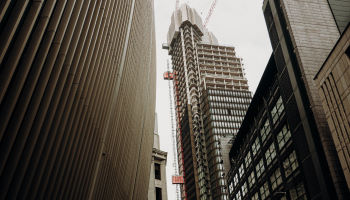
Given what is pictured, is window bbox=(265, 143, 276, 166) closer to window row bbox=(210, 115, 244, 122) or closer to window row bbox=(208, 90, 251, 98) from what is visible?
window row bbox=(210, 115, 244, 122)

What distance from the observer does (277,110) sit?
3909 centimetres

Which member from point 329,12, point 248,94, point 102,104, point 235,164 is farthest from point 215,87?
point 102,104

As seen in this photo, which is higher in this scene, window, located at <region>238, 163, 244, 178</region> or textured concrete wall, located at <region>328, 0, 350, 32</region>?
textured concrete wall, located at <region>328, 0, 350, 32</region>

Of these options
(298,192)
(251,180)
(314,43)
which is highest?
(314,43)

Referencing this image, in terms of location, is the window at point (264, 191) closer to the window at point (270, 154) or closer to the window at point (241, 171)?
the window at point (270, 154)

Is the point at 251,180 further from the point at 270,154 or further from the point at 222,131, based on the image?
the point at 222,131

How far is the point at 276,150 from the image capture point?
38781 mm

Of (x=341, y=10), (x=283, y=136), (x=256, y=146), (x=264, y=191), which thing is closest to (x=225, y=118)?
(x=256, y=146)

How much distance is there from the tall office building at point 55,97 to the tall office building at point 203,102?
103009mm

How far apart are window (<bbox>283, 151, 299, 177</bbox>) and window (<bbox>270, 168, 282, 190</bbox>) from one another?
2692mm

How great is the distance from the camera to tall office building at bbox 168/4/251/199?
12481 centimetres

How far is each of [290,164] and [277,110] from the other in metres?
7.46

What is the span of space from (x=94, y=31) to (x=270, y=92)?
115 feet

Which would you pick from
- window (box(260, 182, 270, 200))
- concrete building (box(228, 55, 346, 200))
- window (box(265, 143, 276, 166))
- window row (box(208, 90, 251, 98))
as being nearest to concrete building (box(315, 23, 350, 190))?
concrete building (box(228, 55, 346, 200))
